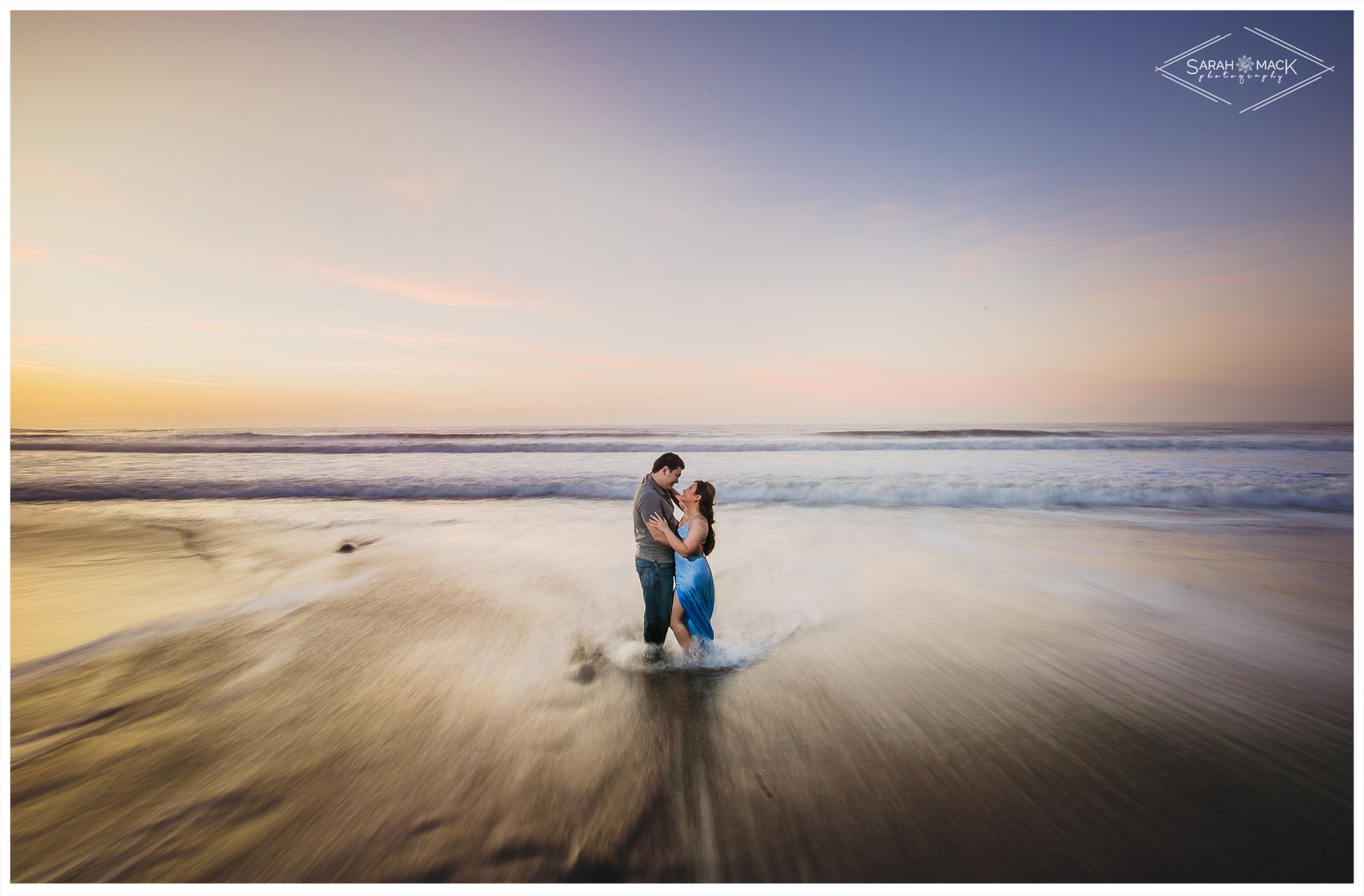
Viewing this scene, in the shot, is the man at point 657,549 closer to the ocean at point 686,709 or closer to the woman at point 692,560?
the woman at point 692,560

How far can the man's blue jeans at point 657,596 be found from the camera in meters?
3.73

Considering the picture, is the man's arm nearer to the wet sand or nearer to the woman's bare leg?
the woman's bare leg

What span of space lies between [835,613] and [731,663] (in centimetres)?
170

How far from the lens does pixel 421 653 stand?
4223 millimetres

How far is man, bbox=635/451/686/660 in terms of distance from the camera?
3607 mm

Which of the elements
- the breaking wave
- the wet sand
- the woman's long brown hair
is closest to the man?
the woman's long brown hair

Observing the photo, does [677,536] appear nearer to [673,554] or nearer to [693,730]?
[673,554]

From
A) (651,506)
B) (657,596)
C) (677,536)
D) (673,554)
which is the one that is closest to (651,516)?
(651,506)

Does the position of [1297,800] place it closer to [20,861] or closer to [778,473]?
[20,861]

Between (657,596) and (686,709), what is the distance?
2.75 feet

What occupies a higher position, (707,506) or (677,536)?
(707,506)

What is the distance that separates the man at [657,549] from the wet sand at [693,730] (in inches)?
16.0

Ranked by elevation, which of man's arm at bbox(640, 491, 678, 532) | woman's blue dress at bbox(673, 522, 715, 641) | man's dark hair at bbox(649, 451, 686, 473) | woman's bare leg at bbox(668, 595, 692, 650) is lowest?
woman's bare leg at bbox(668, 595, 692, 650)

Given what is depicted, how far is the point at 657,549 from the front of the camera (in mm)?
3697
